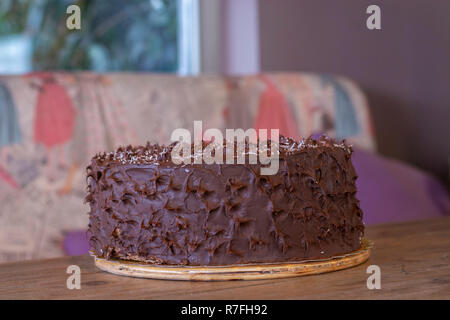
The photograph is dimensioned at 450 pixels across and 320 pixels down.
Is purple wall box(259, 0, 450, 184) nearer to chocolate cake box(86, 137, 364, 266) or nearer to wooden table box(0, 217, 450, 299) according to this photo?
wooden table box(0, 217, 450, 299)

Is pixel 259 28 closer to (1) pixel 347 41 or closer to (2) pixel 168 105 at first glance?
(1) pixel 347 41

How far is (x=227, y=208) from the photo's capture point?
2.72ft

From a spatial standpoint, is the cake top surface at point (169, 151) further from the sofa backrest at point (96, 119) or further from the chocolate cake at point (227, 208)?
the sofa backrest at point (96, 119)

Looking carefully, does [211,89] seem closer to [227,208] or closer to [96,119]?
[96,119]

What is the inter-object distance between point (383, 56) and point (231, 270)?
2114mm

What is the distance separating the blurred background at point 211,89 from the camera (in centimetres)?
201

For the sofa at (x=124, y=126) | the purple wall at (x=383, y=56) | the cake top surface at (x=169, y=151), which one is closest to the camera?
the cake top surface at (x=169, y=151)

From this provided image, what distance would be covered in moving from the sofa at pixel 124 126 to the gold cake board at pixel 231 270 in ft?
3.44

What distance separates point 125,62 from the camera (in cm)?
286

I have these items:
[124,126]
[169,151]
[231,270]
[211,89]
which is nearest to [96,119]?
[124,126]

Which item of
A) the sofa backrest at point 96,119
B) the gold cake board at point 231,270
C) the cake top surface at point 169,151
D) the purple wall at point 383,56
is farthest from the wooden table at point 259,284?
the purple wall at point 383,56

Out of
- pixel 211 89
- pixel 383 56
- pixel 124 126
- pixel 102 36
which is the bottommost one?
pixel 124 126

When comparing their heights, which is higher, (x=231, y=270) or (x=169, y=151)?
(x=169, y=151)

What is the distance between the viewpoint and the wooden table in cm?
73
